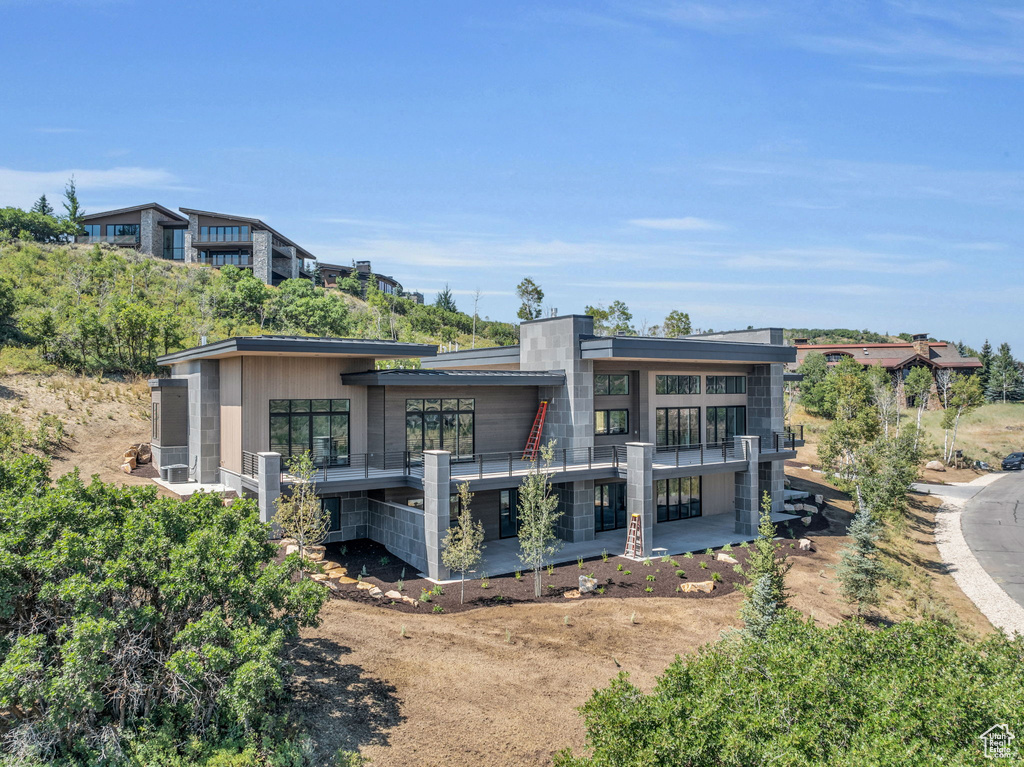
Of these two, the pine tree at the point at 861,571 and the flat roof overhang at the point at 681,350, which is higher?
the flat roof overhang at the point at 681,350

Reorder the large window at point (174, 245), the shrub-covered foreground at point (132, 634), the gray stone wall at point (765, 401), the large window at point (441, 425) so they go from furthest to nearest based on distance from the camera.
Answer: the large window at point (174, 245)
the gray stone wall at point (765, 401)
the large window at point (441, 425)
the shrub-covered foreground at point (132, 634)

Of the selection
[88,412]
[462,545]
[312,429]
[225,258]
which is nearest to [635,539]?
[462,545]

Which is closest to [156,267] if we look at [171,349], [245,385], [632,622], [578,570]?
[171,349]

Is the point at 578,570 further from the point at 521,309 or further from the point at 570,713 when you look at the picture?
the point at 521,309

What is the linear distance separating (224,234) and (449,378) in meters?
56.4

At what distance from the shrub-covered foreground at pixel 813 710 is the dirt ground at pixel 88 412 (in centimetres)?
2324

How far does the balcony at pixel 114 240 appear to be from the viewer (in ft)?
216

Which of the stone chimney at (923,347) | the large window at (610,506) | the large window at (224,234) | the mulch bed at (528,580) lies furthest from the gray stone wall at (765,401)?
the large window at (224,234)

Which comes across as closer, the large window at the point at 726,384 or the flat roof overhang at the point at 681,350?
the flat roof overhang at the point at 681,350

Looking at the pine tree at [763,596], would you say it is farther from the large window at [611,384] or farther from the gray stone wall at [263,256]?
the gray stone wall at [263,256]

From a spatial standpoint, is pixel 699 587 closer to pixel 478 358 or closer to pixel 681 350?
pixel 681 350

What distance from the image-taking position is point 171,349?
38.8 m

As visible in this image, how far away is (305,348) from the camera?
62.3ft

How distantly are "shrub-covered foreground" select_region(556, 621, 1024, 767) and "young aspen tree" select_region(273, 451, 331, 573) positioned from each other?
448 inches
